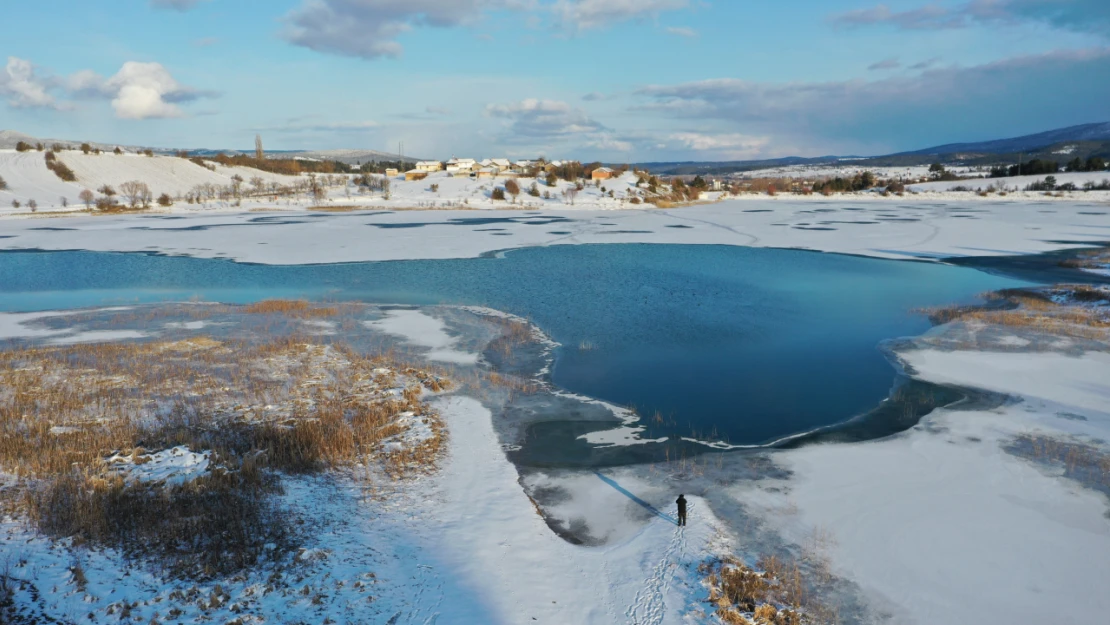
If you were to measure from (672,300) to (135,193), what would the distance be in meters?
56.7

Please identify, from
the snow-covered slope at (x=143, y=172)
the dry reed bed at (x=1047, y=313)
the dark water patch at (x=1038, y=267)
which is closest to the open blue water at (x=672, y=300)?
the dry reed bed at (x=1047, y=313)

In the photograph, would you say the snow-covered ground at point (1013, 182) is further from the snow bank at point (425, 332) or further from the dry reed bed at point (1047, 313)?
the snow bank at point (425, 332)

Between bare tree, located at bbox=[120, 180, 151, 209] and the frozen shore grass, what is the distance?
156ft

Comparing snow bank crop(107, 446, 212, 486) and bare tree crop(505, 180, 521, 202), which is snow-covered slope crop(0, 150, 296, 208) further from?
snow bank crop(107, 446, 212, 486)

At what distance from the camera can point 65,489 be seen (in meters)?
6.68

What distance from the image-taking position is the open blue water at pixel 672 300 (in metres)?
10.2

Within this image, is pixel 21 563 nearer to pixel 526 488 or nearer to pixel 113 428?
pixel 113 428

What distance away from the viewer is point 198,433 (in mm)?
8234

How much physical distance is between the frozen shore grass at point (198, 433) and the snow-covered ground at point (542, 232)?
44.4ft

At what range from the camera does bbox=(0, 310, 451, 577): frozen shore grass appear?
609 cm

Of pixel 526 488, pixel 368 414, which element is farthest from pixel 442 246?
pixel 526 488

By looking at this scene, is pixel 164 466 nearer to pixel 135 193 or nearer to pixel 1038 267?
pixel 1038 267

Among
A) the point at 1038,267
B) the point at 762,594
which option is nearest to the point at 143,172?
the point at 1038,267

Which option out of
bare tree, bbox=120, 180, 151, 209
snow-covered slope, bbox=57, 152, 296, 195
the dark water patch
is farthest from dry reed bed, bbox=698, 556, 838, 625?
snow-covered slope, bbox=57, 152, 296, 195
